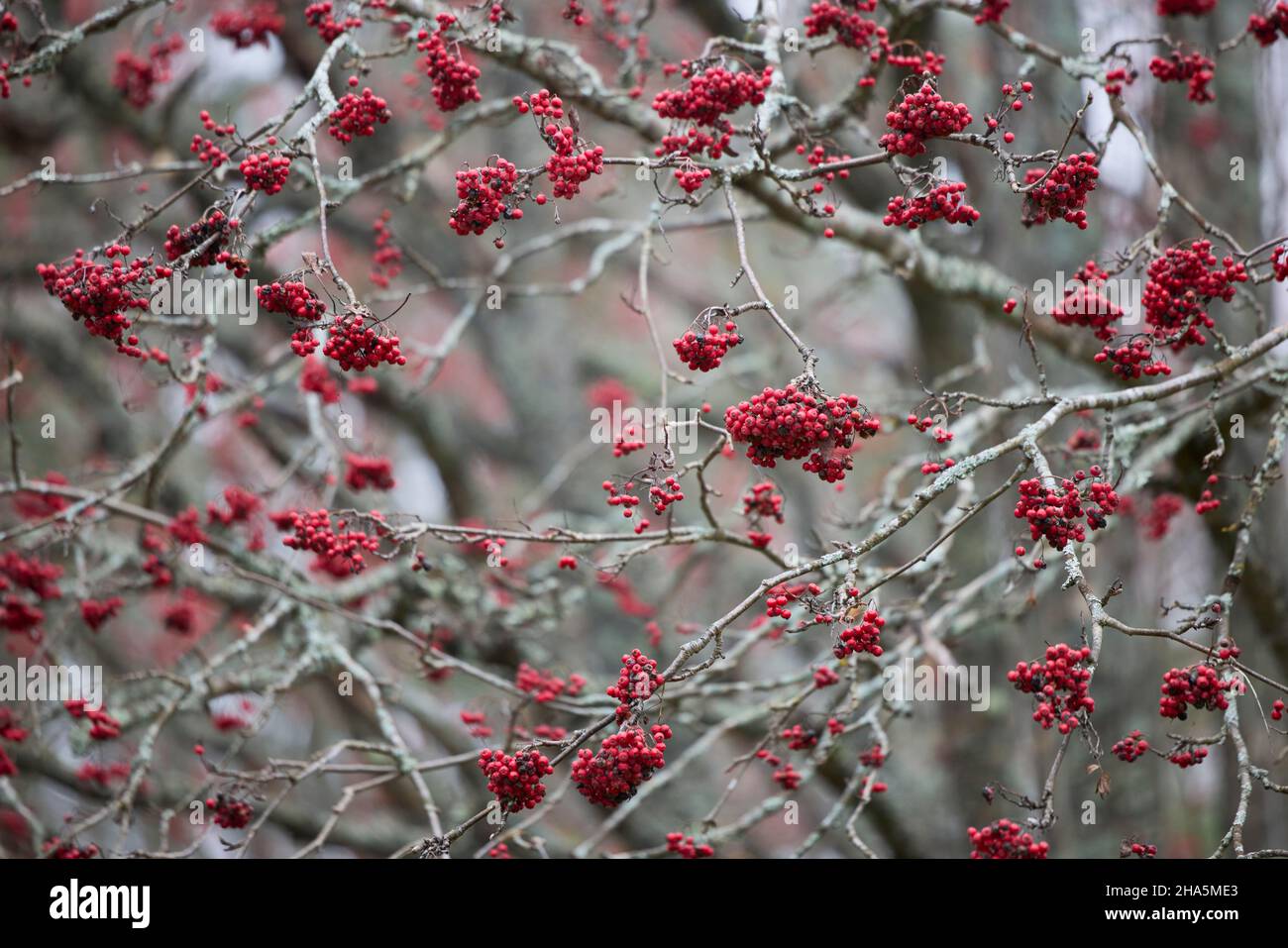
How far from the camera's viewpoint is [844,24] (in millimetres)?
4410

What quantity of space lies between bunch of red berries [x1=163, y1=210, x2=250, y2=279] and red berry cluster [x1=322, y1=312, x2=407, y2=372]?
0.33 metres

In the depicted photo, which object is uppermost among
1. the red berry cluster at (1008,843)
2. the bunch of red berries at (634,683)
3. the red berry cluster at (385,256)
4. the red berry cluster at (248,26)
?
the red berry cluster at (248,26)

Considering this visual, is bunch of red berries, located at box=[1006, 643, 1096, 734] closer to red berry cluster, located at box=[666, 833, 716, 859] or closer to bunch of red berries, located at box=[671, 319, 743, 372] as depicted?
bunch of red berries, located at box=[671, 319, 743, 372]

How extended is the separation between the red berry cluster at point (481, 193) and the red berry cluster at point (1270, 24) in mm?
2697

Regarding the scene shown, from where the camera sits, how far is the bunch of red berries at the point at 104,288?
11.1 feet

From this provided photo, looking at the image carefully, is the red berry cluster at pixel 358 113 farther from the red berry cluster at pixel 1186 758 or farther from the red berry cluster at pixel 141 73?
the red berry cluster at pixel 1186 758

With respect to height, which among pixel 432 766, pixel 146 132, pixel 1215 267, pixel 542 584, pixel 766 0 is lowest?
pixel 432 766

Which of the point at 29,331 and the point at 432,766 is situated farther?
the point at 29,331

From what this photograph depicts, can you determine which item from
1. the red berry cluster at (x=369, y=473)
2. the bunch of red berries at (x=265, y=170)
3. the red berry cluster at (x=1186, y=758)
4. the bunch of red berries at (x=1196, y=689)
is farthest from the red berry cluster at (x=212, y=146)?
the red berry cluster at (x=1186, y=758)

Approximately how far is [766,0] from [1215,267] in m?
1.91

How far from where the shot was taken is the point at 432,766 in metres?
4.25

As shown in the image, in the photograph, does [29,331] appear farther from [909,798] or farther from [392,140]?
[909,798]

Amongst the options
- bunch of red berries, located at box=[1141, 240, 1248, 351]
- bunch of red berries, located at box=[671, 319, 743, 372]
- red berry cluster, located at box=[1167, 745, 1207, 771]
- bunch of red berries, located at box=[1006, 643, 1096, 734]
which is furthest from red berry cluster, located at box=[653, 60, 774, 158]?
red berry cluster, located at box=[1167, 745, 1207, 771]
